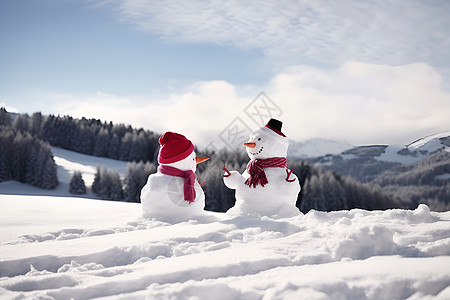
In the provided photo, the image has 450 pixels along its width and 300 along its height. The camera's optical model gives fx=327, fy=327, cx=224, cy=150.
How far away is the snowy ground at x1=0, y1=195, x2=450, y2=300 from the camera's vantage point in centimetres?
179

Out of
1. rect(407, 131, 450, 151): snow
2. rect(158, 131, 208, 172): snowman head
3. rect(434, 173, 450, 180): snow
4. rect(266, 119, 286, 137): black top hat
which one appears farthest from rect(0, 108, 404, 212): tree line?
rect(158, 131, 208, 172): snowman head

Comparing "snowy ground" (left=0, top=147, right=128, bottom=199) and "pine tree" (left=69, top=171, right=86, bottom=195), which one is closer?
"snowy ground" (left=0, top=147, right=128, bottom=199)

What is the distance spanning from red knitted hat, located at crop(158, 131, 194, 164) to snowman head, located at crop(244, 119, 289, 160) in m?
0.90

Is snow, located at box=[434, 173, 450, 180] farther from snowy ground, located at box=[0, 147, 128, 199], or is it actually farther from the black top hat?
snowy ground, located at box=[0, 147, 128, 199]

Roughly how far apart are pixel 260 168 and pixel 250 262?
2.69 m

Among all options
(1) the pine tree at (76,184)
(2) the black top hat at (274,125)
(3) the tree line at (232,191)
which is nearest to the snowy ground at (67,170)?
(1) the pine tree at (76,184)

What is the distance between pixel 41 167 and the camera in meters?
29.8

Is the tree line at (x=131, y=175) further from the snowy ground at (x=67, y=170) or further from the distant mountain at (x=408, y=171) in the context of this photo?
the distant mountain at (x=408, y=171)

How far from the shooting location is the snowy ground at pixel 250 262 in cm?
179

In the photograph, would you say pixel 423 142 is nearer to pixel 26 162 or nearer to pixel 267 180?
pixel 267 180

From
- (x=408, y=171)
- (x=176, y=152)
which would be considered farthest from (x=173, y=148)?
(x=408, y=171)

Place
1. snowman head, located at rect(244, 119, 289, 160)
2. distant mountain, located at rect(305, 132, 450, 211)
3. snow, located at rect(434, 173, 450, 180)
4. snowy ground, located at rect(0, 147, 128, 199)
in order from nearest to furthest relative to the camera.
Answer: snowman head, located at rect(244, 119, 289, 160)
distant mountain, located at rect(305, 132, 450, 211)
snow, located at rect(434, 173, 450, 180)
snowy ground, located at rect(0, 147, 128, 199)

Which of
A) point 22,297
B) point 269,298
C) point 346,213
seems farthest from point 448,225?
point 22,297

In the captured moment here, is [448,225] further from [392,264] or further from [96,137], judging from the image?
[96,137]
